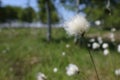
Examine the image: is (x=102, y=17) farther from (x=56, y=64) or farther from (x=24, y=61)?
(x=56, y=64)

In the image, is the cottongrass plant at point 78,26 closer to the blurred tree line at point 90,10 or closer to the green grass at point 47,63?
the blurred tree line at point 90,10

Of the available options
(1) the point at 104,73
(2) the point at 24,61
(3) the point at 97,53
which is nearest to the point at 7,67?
(2) the point at 24,61

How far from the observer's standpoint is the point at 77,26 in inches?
89.7

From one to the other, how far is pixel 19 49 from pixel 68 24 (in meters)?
9.70

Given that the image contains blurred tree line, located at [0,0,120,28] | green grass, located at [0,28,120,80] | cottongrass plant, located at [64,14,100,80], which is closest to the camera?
cottongrass plant, located at [64,14,100,80]

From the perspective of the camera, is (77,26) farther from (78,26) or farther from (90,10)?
(90,10)

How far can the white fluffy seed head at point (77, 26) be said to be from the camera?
2244mm

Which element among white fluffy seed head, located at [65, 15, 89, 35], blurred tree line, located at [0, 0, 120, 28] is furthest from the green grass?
white fluffy seed head, located at [65, 15, 89, 35]

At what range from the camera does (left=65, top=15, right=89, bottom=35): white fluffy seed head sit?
7.36 ft

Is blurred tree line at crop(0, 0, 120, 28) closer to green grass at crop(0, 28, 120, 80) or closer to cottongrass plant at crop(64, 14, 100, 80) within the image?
cottongrass plant at crop(64, 14, 100, 80)

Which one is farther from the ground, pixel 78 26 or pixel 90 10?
pixel 78 26

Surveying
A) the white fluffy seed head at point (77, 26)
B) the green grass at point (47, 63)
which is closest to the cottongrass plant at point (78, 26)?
the white fluffy seed head at point (77, 26)

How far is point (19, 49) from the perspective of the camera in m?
Answer: 12.0

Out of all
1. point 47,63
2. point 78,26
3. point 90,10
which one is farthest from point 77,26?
point 90,10
